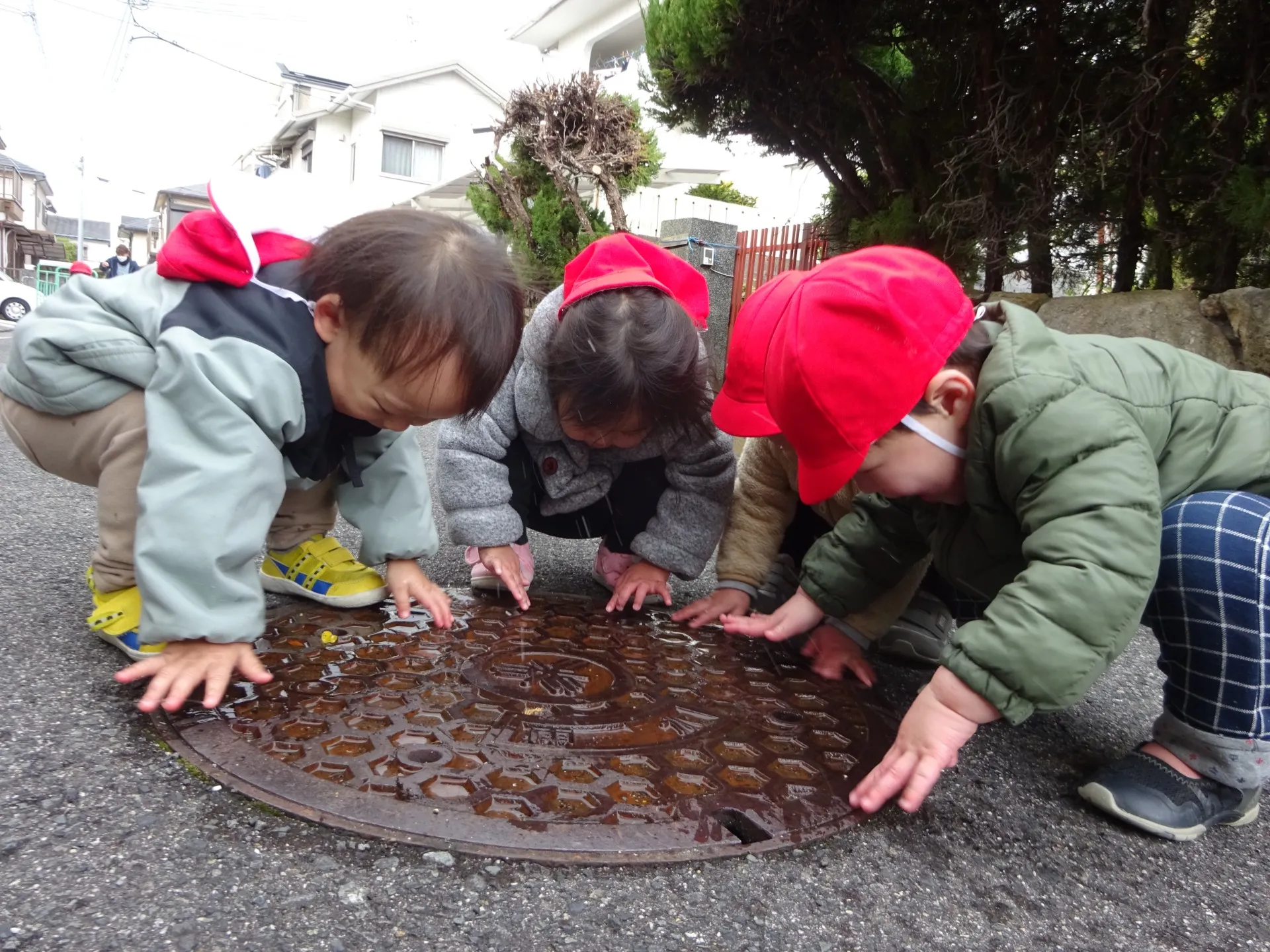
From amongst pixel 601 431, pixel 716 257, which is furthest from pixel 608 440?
pixel 716 257

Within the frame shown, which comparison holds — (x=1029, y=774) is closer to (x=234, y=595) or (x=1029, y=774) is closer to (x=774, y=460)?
(x=774, y=460)

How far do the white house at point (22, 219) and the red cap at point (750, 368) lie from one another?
36.2m

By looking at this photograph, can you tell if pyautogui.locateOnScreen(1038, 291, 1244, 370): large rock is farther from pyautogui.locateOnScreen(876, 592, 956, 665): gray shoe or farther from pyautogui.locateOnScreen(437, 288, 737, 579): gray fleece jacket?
pyautogui.locateOnScreen(437, 288, 737, 579): gray fleece jacket

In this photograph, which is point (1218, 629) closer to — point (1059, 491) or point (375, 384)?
point (1059, 491)

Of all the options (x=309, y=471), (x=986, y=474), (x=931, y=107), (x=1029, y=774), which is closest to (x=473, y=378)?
(x=309, y=471)

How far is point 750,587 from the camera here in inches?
74.5

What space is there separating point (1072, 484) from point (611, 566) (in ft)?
3.93

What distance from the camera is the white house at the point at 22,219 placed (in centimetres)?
3128

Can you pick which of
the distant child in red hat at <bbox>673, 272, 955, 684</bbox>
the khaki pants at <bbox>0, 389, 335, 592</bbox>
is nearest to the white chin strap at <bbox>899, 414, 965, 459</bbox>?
the distant child in red hat at <bbox>673, 272, 955, 684</bbox>

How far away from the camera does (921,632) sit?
1797mm

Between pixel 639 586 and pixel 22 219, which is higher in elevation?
pixel 22 219

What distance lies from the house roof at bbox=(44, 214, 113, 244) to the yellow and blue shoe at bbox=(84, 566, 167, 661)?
5646 centimetres

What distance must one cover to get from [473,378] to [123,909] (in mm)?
800

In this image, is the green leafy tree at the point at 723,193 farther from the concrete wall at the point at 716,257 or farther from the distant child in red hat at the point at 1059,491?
the distant child in red hat at the point at 1059,491
